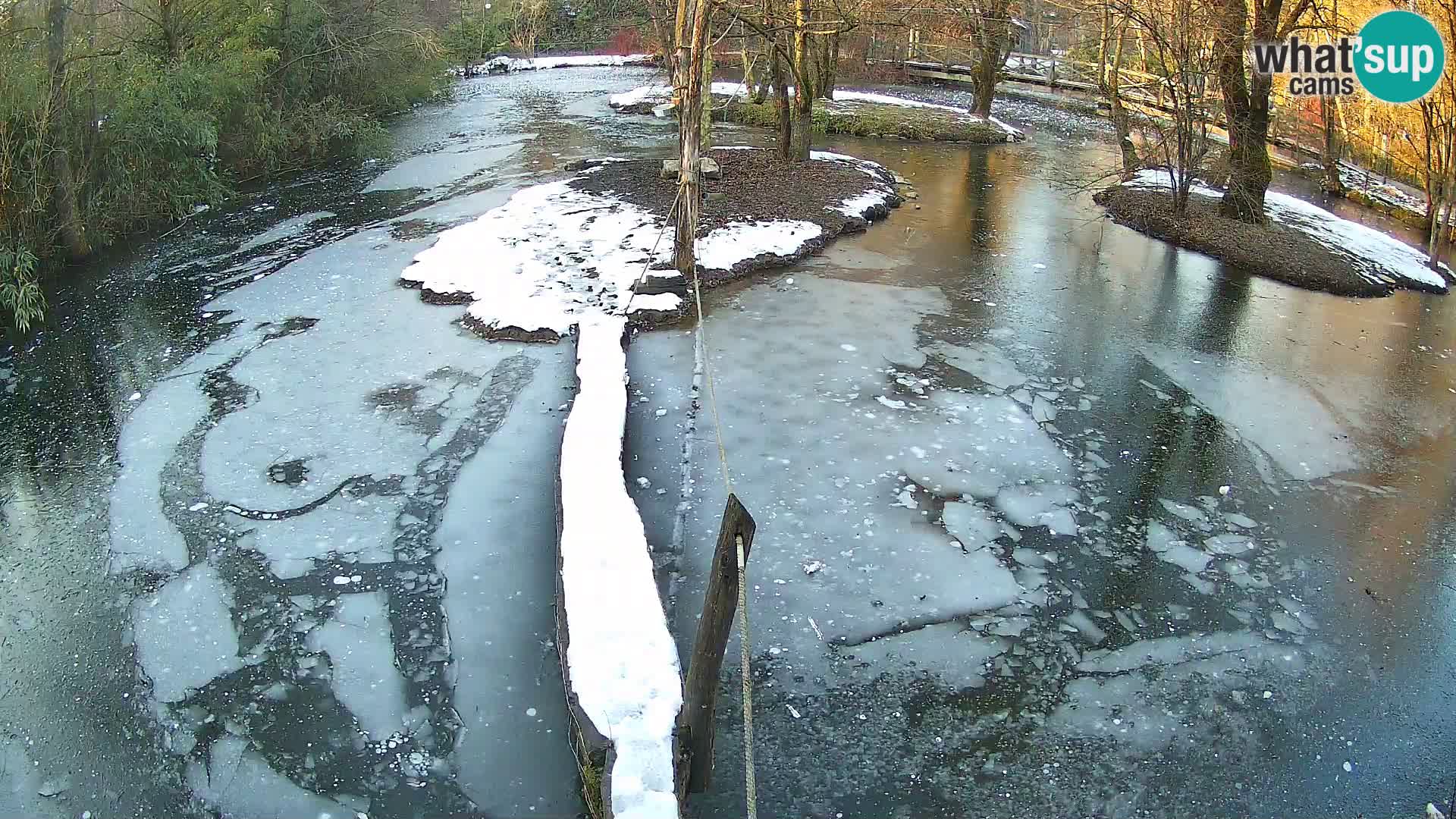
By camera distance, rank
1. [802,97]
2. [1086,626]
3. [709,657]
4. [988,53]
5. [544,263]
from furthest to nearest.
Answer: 1. [988,53]
2. [802,97]
3. [544,263]
4. [1086,626]
5. [709,657]

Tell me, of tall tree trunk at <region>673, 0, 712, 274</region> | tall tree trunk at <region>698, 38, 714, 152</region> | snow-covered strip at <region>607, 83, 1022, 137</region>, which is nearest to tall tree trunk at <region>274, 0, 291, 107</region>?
tall tree trunk at <region>698, 38, 714, 152</region>

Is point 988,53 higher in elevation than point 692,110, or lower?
higher

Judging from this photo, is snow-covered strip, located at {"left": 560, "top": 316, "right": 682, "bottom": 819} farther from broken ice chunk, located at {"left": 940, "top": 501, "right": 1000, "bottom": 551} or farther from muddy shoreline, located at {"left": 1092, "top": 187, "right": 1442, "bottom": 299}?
muddy shoreline, located at {"left": 1092, "top": 187, "right": 1442, "bottom": 299}

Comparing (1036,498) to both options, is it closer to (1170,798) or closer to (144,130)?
(1170,798)

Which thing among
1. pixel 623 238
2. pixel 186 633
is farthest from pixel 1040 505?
pixel 623 238

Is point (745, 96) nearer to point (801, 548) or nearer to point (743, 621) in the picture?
point (801, 548)

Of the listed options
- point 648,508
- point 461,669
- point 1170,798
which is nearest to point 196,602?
point 461,669

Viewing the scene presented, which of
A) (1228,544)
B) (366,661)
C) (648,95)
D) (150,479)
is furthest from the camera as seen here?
(648,95)
